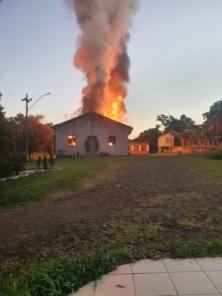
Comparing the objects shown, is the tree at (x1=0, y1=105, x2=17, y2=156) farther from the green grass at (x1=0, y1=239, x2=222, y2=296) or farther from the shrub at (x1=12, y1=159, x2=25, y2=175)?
the green grass at (x1=0, y1=239, x2=222, y2=296)

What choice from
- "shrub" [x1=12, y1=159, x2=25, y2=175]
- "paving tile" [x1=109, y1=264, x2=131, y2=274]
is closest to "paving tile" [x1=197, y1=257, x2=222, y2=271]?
"paving tile" [x1=109, y1=264, x2=131, y2=274]

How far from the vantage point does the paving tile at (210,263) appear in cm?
489

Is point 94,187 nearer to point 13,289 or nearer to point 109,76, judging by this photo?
point 13,289

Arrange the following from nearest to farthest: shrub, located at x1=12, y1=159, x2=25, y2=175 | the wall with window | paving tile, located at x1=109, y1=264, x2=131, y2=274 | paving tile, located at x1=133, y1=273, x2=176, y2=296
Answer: paving tile, located at x1=133, y1=273, x2=176, y2=296, paving tile, located at x1=109, y1=264, x2=131, y2=274, shrub, located at x1=12, y1=159, x2=25, y2=175, the wall with window

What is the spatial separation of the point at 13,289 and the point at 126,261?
1660 millimetres

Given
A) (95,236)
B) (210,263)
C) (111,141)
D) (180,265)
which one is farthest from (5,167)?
(111,141)

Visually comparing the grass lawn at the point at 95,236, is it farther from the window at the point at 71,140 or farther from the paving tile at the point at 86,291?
the window at the point at 71,140

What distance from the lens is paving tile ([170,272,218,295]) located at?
13.8ft

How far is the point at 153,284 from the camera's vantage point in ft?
14.5

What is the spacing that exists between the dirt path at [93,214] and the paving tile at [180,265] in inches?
53.9

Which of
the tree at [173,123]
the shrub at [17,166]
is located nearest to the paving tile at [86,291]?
the shrub at [17,166]

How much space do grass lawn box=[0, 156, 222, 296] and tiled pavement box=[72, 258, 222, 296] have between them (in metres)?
0.21

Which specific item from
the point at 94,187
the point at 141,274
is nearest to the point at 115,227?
the point at 141,274

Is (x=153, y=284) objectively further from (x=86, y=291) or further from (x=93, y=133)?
(x=93, y=133)
